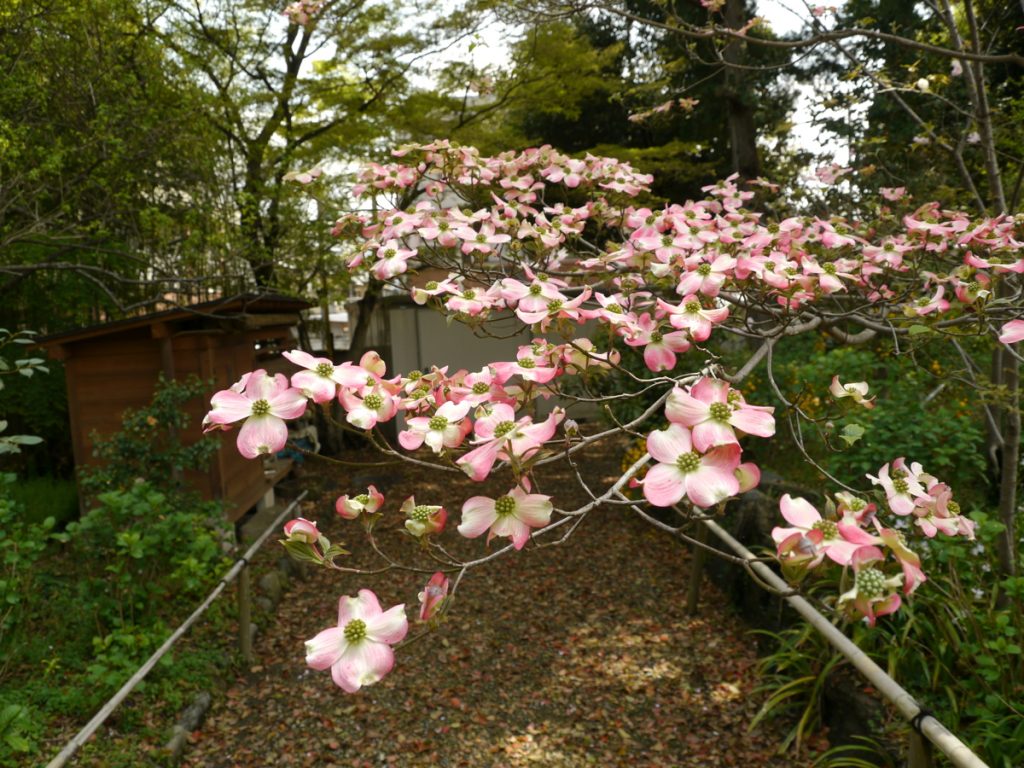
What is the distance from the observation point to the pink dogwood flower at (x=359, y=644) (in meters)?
0.99

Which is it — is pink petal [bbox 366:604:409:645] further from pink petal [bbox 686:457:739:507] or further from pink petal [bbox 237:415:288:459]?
pink petal [bbox 686:457:739:507]

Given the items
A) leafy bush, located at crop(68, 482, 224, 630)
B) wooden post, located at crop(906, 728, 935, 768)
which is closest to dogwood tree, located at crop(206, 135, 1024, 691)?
wooden post, located at crop(906, 728, 935, 768)

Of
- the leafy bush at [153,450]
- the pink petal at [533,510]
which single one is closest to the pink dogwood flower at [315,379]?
the pink petal at [533,510]

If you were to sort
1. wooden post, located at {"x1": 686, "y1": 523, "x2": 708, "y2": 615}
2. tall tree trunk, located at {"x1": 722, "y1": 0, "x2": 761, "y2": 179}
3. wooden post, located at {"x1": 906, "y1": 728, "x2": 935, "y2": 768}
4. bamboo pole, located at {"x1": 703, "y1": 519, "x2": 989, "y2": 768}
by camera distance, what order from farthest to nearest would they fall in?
tall tree trunk, located at {"x1": 722, "y1": 0, "x2": 761, "y2": 179} → wooden post, located at {"x1": 686, "y1": 523, "x2": 708, "y2": 615} → wooden post, located at {"x1": 906, "y1": 728, "x2": 935, "y2": 768} → bamboo pole, located at {"x1": 703, "y1": 519, "x2": 989, "y2": 768}

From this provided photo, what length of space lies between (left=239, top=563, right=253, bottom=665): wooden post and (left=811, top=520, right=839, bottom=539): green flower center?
3.14m

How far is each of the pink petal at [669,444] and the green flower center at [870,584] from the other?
0.82 ft

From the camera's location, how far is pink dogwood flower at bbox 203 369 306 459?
43.9 inches

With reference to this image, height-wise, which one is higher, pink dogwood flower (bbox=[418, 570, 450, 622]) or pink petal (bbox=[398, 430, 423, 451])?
pink petal (bbox=[398, 430, 423, 451])

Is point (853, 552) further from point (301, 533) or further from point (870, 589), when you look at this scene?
point (301, 533)

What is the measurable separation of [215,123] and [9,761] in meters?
5.08

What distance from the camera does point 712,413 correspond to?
96 cm

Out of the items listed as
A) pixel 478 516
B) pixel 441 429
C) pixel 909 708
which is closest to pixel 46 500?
pixel 441 429

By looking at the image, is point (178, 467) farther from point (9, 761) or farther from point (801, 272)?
point (801, 272)

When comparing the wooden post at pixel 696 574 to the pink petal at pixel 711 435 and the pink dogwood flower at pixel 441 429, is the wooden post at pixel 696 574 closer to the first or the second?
the pink dogwood flower at pixel 441 429
